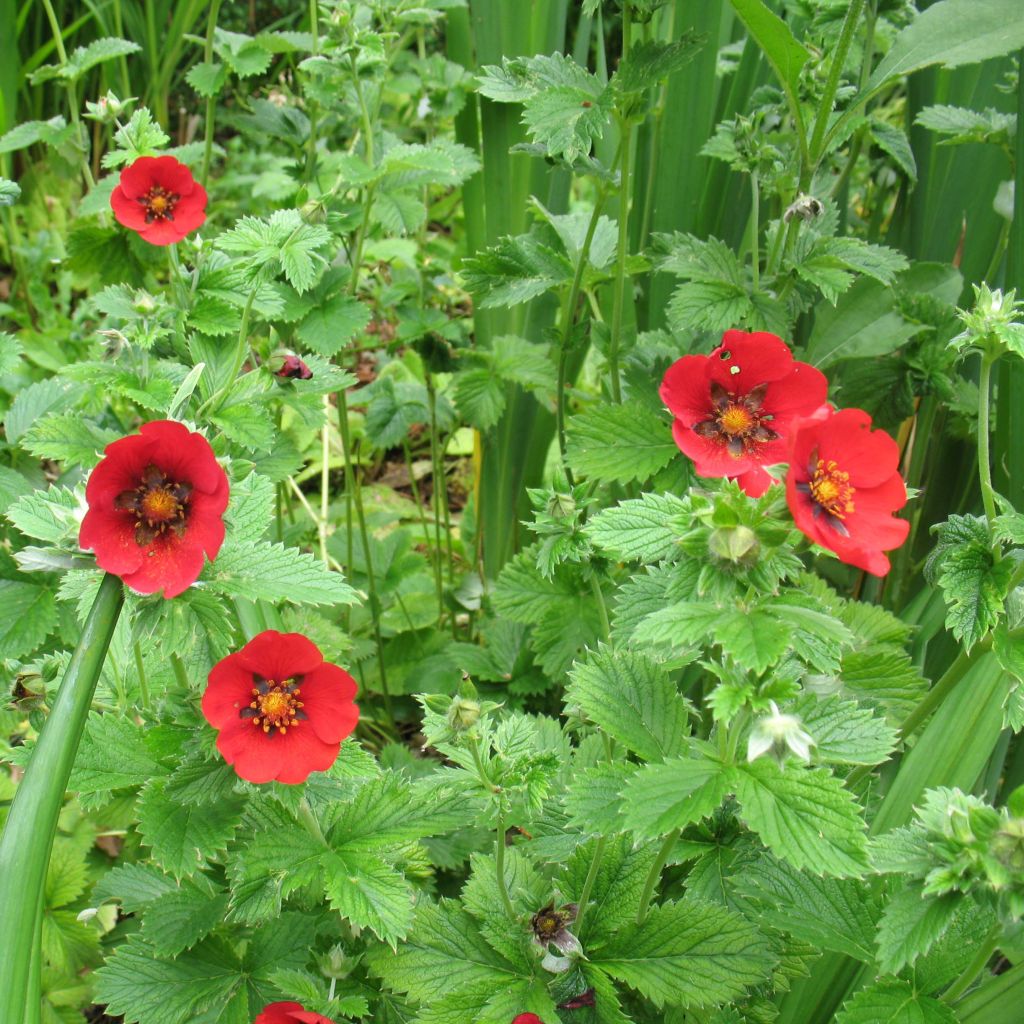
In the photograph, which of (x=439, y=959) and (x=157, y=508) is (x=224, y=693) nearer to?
(x=157, y=508)

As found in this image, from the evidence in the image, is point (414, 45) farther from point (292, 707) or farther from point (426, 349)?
point (292, 707)

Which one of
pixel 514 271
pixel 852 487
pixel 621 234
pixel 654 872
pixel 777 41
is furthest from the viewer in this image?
pixel 514 271

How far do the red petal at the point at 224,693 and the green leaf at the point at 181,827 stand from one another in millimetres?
95

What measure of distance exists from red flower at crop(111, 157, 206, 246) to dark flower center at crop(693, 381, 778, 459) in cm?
76

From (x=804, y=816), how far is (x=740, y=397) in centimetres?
34

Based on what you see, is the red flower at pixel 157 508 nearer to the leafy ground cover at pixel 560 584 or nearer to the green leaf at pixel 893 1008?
the leafy ground cover at pixel 560 584

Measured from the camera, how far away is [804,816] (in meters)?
0.68

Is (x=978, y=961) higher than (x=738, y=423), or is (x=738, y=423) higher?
(x=738, y=423)

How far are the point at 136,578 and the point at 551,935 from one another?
1.43 feet

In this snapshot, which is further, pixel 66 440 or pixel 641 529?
pixel 66 440

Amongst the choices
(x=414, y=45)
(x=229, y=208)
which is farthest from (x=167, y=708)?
(x=414, y=45)

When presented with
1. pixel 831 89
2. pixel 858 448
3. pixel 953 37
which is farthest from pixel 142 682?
pixel 953 37

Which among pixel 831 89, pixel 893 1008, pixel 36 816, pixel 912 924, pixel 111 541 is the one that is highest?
pixel 831 89

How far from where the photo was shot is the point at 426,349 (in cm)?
163
